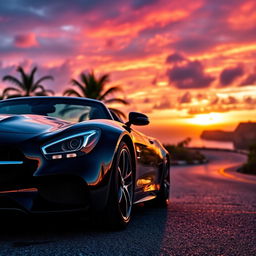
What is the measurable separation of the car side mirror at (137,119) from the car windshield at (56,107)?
0.23 m

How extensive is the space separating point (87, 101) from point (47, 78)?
42.1 meters

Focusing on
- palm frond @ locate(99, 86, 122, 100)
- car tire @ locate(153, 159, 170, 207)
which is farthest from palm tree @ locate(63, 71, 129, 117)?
car tire @ locate(153, 159, 170, 207)

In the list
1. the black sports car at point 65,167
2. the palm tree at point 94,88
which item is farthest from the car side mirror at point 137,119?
the palm tree at point 94,88

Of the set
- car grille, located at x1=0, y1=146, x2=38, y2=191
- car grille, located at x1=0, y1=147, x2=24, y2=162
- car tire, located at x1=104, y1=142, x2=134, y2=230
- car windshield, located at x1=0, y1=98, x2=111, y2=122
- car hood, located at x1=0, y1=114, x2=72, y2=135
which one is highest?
car windshield, located at x1=0, y1=98, x2=111, y2=122

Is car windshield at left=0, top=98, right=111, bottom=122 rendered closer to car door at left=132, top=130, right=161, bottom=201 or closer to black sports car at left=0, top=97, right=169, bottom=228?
car door at left=132, top=130, right=161, bottom=201

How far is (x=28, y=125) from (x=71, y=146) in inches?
17.2

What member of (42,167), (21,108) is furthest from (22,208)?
(21,108)

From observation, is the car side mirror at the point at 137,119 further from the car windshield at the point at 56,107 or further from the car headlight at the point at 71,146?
the car headlight at the point at 71,146

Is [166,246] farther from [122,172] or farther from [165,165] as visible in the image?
[165,165]

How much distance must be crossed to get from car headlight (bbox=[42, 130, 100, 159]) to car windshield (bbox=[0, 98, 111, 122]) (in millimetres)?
1426

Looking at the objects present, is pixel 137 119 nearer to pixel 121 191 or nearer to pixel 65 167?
pixel 121 191

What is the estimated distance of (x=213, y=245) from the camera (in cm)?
343

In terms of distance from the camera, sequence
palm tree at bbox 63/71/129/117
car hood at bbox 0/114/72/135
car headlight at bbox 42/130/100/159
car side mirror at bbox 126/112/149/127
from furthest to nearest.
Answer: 1. palm tree at bbox 63/71/129/117
2. car side mirror at bbox 126/112/149/127
3. car hood at bbox 0/114/72/135
4. car headlight at bbox 42/130/100/159

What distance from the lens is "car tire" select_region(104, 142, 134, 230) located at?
3.74 metres
